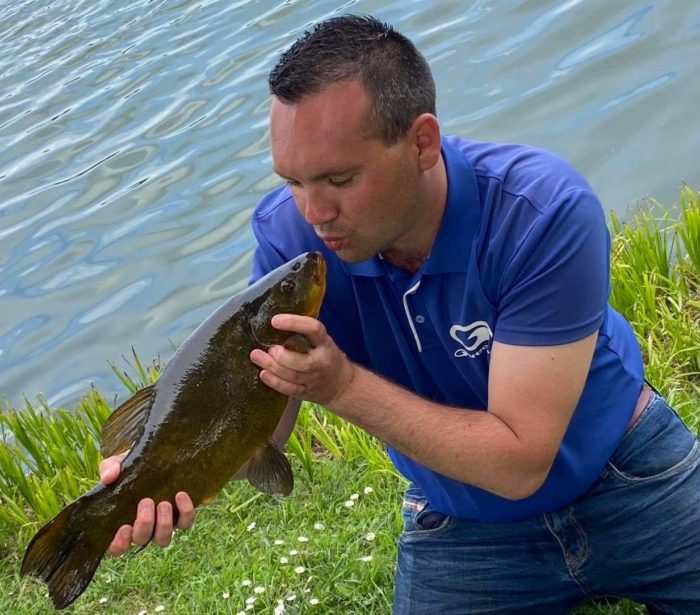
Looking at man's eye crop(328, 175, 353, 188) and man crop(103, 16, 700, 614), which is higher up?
man's eye crop(328, 175, 353, 188)

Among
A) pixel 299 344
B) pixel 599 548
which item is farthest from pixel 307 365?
pixel 599 548

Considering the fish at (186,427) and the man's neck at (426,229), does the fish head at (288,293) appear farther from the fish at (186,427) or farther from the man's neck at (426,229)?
the man's neck at (426,229)

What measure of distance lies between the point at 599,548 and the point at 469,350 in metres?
0.74

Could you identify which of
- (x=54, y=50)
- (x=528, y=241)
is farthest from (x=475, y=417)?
(x=54, y=50)

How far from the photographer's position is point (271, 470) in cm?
307

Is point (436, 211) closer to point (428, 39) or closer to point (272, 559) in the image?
point (272, 559)

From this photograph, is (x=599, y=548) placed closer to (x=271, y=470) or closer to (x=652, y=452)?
(x=652, y=452)

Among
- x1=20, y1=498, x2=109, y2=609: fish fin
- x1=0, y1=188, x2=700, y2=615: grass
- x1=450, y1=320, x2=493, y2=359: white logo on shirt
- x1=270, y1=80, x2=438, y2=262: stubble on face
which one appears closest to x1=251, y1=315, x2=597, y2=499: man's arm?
x1=450, y1=320, x2=493, y2=359: white logo on shirt

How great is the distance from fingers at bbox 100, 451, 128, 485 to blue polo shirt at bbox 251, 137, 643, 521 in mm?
761

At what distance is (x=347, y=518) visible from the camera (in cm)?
419

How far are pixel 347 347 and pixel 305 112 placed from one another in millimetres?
886

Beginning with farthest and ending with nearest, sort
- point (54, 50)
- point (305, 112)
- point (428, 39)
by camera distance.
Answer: point (54, 50) → point (428, 39) → point (305, 112)

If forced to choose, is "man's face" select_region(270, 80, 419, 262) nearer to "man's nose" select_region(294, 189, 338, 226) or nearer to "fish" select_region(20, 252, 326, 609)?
"man's nose" select_region(294, 189, 338, 226)

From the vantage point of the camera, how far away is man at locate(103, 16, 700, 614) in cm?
285
